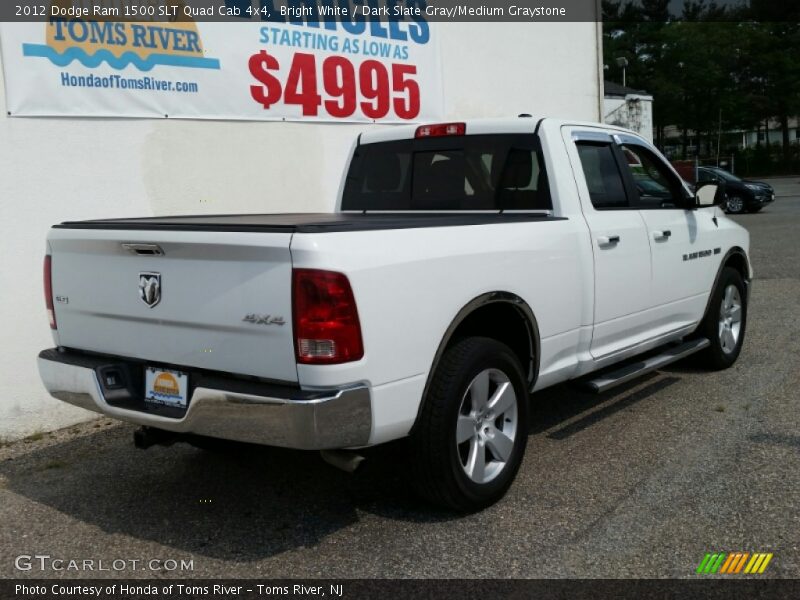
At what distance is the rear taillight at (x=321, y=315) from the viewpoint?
3.22m

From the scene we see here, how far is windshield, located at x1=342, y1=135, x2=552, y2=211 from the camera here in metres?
4.84

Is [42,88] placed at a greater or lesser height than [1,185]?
greater

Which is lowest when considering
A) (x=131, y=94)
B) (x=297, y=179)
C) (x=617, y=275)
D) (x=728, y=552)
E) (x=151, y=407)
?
(x=728, y=552)

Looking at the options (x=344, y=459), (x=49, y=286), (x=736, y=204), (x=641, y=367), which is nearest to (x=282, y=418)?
(x=344, y=459)

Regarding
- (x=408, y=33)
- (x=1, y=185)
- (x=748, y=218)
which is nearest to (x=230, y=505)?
(x=1, y=185)

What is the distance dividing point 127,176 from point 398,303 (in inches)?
139

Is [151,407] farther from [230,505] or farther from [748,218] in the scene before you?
[748,218]

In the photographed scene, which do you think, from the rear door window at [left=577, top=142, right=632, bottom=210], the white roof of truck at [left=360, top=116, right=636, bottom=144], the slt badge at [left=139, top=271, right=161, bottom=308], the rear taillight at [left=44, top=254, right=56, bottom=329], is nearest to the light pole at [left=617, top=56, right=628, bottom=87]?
the rear door window at [left=577, top=142, right=632, bottom=210]

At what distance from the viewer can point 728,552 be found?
3559 millimetres

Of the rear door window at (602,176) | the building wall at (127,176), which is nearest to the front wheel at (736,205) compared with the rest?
the building wall at (127,176)

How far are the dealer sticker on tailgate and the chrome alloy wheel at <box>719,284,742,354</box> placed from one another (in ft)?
14.4

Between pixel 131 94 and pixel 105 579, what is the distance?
3.85 metres

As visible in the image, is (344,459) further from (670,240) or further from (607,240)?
(670,240)

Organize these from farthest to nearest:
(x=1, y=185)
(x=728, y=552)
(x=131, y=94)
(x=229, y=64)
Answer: (x=229, y=64)
(x=131, y=94)
(x=1, y=185)
(x=728, y=552)
